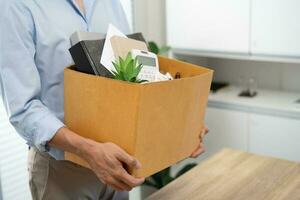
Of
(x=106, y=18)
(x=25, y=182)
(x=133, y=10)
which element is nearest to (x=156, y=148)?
(x=106, y=18)

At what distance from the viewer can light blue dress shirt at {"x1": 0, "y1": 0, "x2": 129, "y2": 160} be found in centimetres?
108

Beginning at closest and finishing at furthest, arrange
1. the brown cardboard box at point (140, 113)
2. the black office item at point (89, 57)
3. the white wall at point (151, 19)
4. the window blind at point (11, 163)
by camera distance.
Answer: the brown cardboard box at point (140, 113), the black office item at point (89, 57), the window blind at point (11, 163), the white wall at point (151, 19)

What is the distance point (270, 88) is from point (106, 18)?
1.82 meters

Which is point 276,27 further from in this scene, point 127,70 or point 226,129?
point 127,70

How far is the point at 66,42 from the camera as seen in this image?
3.93 feet

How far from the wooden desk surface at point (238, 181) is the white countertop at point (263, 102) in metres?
0.84

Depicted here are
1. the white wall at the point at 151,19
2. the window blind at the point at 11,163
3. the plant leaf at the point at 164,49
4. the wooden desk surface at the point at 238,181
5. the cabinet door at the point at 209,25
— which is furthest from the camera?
the white wall at the point at 151,19

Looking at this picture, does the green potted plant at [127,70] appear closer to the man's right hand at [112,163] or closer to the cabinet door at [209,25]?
the man's right hand at [112,163]

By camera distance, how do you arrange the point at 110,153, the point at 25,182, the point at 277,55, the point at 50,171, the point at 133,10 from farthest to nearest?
the point at 133,10
the point at 277,55
the point at 25,182
the point at 50,171
the point at 110,153

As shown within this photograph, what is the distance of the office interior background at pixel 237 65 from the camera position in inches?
90.4

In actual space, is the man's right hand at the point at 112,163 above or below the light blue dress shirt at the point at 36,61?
below

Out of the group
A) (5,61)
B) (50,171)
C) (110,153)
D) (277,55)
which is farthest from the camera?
(277,55)

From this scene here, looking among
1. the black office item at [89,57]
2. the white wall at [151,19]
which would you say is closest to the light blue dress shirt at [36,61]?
the black office item at [89,57]

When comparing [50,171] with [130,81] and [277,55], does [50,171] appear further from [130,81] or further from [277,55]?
[277,55]
